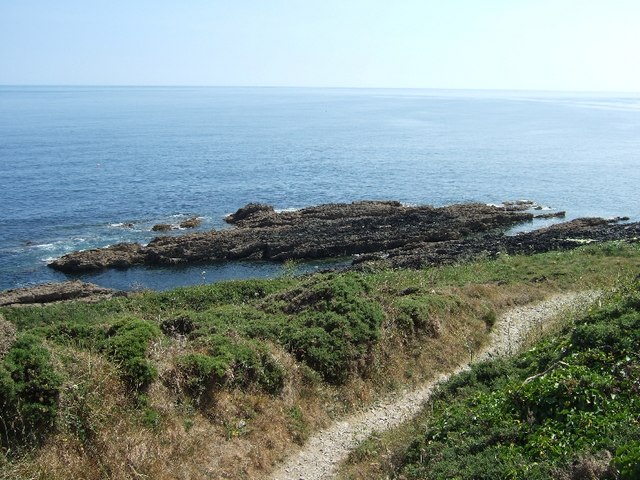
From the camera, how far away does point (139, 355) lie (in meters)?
13.5

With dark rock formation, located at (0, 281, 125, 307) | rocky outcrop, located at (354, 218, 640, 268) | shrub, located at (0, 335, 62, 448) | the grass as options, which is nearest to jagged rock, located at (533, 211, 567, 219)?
rocky outcrop, located at (354, 218, 640, 268)

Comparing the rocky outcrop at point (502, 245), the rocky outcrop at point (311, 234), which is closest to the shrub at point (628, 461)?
the rocky outcrop at point (502, 245)

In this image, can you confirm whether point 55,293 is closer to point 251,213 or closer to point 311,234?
point 311,234

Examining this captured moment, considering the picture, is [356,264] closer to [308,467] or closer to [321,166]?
[308,467]

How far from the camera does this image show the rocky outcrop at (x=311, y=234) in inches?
1922

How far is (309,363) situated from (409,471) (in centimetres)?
619

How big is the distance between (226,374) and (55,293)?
1202 inches

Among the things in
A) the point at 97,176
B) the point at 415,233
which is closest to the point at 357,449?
the point at 415,233

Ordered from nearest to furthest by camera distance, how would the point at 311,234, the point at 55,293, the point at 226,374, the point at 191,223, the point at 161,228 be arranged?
the point at 226,374, the point at 55,293, the point at 311,234, the point at 161,228, the point at 191,223

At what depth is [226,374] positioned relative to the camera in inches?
578

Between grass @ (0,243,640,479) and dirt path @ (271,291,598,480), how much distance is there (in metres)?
0.39

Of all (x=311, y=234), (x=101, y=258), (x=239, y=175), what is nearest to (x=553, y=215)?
(x=311, y=234)

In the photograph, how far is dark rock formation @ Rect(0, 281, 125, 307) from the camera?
127 feet

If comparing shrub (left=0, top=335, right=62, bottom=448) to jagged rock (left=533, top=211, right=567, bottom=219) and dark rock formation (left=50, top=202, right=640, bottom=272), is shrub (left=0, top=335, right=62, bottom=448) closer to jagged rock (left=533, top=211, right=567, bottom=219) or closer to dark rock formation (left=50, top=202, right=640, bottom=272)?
dark rock formation (left=50, top=202, right=640, bottom=272)
